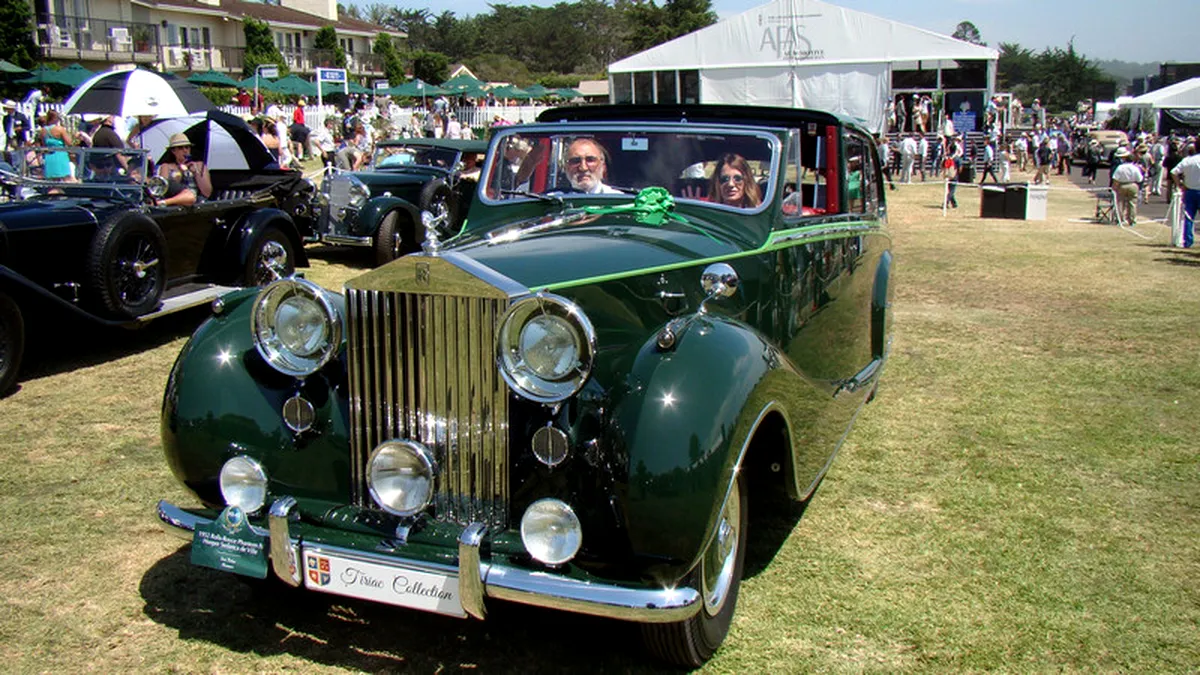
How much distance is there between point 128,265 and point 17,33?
3434 centimetres

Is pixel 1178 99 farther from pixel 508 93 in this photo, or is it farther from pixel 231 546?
pixel 231 546

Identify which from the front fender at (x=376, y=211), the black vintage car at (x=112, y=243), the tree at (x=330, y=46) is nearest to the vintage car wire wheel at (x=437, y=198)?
the front fender at (x=376, y=211)

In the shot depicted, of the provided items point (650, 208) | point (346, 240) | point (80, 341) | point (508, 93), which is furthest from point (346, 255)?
point (508, 93)

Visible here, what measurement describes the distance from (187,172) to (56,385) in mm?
2717

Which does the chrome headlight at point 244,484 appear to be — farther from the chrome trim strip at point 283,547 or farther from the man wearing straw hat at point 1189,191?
the man wearing straw hat at point 1189,191

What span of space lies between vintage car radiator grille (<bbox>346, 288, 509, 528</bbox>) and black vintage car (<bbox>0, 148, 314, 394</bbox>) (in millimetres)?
2972

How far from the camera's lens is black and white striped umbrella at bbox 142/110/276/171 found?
32.4ft

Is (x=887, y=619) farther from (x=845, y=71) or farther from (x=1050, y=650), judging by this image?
(x=845, y=71)

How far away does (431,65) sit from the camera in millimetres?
66188

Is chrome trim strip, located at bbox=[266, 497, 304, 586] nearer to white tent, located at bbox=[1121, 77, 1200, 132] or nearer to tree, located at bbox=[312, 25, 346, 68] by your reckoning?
white tent, located at bbox=[1121, 77, 1200, 132]

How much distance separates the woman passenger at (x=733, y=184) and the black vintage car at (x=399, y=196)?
7.74m

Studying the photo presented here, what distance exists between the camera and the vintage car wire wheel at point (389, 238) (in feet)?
38.2

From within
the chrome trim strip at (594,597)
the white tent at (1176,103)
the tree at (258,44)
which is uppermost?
the tree at (258,44)

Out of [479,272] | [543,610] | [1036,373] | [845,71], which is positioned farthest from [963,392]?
[845,71]
